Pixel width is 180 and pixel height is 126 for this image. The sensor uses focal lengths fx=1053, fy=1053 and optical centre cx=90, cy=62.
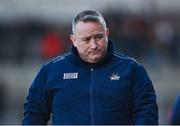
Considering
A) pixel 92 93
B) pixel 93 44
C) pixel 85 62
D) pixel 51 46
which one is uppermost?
pixel 93 44

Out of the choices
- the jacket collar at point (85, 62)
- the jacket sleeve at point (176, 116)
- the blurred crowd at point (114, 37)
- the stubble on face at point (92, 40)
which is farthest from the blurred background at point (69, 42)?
the stubble on face at point (92, 40)

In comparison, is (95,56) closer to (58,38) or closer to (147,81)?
(147,81)

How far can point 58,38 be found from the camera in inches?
946

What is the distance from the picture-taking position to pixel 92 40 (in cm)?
Result: 860

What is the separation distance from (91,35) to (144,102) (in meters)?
0.70

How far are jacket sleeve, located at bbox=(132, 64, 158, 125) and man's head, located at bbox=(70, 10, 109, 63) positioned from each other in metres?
0.38

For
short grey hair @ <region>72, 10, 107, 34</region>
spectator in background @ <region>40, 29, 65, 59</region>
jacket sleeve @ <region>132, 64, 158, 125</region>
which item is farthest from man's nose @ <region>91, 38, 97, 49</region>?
spectator in background @ <region>40, 29, 65, 59</region>

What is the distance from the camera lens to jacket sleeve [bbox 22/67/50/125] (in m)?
8.70

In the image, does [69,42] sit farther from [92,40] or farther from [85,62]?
[92,40]

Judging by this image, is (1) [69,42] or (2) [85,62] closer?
(2) [85,62]

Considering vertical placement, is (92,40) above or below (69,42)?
above

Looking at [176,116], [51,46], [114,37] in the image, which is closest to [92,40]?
[176,116]

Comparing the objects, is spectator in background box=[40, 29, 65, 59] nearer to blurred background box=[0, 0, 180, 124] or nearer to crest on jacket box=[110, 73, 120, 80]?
blurred background box=[0, 0, 180, 124]

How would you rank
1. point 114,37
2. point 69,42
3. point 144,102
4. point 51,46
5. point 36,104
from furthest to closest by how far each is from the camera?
1. point 69,42
2. point 51,46
3. point 114,37
4. point 36,104
5. point 144,102
